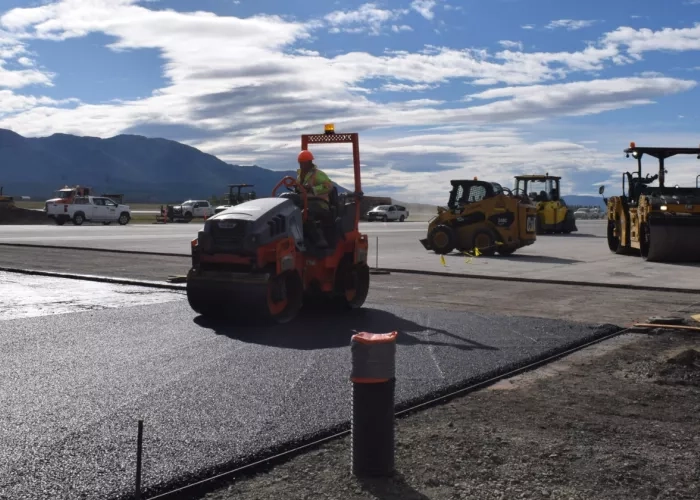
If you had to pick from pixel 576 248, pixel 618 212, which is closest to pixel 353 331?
pixel 618 212

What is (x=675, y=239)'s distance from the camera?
64.5ft

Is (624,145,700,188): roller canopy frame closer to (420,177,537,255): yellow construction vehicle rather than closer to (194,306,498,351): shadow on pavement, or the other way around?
(420,177,537,255): yellow construction vehicle

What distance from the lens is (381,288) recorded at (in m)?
14.3

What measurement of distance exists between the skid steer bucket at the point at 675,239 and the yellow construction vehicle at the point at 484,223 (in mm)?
3909

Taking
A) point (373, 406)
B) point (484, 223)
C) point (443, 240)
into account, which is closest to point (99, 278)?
point (373, 406)

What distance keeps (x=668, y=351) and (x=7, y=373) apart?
21.1 feet

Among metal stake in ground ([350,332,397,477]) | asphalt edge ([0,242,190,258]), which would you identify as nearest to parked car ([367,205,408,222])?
asphalt edge ([0,242,190,258])

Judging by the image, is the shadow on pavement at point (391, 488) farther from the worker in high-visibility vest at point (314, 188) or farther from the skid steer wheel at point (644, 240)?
the skid steer wheel at point (644, 240)

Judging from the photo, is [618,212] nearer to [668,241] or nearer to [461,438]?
[668,241]

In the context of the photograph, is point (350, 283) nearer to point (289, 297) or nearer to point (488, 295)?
point (289, 297)

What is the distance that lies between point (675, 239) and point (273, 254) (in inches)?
529

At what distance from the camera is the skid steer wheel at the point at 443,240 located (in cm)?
2316

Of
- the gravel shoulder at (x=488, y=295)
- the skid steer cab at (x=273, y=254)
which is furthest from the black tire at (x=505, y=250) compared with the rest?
the skid steer cab at (x=273, y=254)

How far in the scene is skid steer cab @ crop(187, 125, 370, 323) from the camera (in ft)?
31.0
